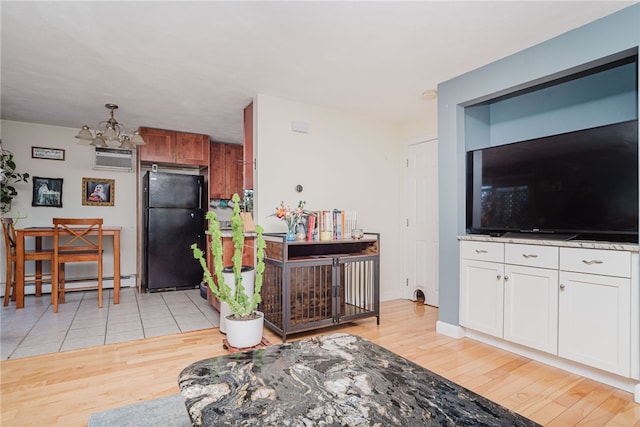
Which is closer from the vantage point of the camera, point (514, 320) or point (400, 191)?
point (514, 320)

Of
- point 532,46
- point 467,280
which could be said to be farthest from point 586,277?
point 532,46

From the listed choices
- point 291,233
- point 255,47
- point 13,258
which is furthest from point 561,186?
point 13,258

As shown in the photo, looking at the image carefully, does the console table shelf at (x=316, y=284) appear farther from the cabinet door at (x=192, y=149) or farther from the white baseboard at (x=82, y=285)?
the white baseboard at (x=82, y=285)

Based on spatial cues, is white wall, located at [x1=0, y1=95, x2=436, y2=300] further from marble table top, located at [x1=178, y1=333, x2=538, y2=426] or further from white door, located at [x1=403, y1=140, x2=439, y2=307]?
marble table top, located at [x1=178, y1=333, x2=538, y2=426]

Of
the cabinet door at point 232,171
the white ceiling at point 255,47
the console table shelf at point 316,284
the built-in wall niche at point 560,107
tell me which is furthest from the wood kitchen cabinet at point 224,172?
the built-in wall niche at point 560,107

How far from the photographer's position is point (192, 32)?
2342 millimetres

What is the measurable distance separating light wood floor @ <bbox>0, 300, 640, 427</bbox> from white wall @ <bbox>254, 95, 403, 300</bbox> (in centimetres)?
145

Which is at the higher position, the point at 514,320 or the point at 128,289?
the point at 514,320

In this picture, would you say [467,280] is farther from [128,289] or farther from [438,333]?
[128,289]

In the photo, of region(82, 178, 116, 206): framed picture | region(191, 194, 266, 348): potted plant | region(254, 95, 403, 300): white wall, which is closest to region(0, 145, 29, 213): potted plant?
region(82, 178, 116, 206): framed picture

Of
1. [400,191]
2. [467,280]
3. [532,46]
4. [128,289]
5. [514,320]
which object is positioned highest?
[532,46]

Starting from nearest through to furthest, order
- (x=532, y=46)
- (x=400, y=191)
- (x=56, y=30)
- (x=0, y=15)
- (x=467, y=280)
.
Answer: (x=0, y=15), (x=56, y=30), (x=532, y=46), (x=467, y=280), (x=400, y=191)

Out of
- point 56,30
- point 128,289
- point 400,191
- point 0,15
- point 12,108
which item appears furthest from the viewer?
point 128,289

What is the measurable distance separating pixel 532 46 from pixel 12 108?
5467mm
